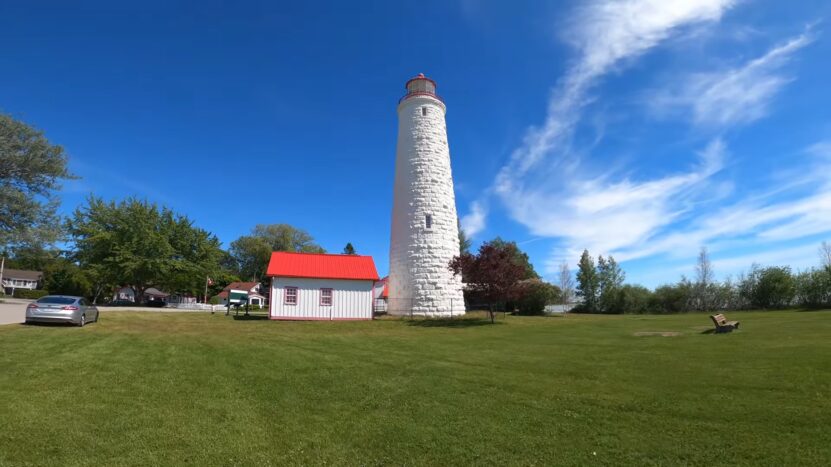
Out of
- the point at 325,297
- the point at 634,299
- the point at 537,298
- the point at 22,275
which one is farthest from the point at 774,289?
the point at 22,275

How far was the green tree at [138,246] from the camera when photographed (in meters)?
37.7

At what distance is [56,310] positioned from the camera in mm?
17047

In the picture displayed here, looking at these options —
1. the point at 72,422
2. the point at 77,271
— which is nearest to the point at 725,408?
the point at 72,422

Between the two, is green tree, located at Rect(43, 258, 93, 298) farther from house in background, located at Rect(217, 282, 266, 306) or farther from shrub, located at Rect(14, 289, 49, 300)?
house in background, located at Rect(217, 282, 266, 306)

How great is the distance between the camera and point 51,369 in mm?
9156

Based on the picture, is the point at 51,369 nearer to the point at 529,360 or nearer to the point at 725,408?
the point at 529,360

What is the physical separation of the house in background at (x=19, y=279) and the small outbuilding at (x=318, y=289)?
7739cm

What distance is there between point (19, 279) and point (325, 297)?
8419cm

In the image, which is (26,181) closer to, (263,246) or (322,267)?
(322,267)

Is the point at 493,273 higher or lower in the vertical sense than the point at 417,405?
higher

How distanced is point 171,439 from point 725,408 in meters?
7.36

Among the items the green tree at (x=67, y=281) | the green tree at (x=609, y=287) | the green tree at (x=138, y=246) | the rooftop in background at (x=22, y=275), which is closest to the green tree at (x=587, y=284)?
the green tree at (x=609, y=287)

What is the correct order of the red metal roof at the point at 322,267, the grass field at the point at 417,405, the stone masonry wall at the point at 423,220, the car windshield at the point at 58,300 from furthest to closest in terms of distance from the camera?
the stone masonry wall at the point at 423,220, the red metal roof at the point at 322,267, the car windshield at the point at 58,300, the grass field at the point at 417,405

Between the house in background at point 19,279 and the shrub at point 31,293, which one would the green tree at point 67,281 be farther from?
the house in background at point 19,279
